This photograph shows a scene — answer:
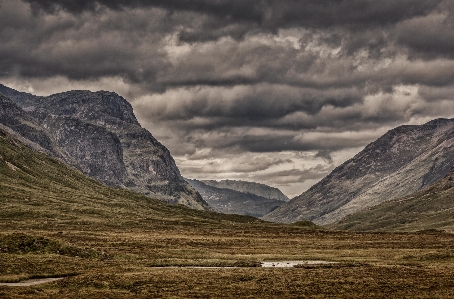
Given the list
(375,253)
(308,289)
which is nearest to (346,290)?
(308,289)

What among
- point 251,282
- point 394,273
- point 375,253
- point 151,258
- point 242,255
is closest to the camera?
point 251,282

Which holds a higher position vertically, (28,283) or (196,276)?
(196,276)

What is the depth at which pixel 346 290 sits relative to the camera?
205ft

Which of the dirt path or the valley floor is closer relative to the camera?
the valley floor

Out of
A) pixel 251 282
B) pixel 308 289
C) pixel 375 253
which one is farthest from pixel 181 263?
pixel 375 253

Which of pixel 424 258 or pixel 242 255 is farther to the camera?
pixel 242 255

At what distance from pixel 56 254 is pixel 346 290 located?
50914 mm

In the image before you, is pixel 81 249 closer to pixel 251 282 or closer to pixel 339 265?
pixel 251 282

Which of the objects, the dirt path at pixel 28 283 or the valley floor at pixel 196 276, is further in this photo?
the dirt path at pixel 28 283

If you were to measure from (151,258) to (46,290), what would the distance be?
3902 centimetres

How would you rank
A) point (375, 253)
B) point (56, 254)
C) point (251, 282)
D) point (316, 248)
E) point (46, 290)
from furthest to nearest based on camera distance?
point (316, 248)
point (375, 253)
point (56, 254)
point (251, 282)
point (46, 290)

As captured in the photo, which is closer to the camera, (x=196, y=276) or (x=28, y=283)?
(x=28, y=283)

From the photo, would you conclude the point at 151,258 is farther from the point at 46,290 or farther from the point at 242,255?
the point at 46,290

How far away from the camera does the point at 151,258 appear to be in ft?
323
